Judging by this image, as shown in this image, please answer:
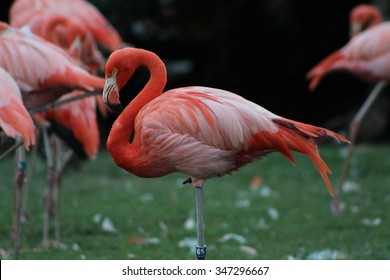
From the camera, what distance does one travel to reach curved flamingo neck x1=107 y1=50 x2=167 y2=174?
3.16 meters

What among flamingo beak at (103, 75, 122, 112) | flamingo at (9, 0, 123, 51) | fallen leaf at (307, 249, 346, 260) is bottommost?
fallen leaf at (307, 249, 346, 260)

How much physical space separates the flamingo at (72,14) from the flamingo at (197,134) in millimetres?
2518

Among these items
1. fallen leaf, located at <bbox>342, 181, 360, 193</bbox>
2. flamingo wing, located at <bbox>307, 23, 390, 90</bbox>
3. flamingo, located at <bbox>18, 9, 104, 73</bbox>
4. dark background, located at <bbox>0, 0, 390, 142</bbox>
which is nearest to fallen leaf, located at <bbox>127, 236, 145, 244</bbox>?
flamingo, located at <bbox>18, 9, 104, 73</bbox>

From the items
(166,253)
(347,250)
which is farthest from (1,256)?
(347,250)

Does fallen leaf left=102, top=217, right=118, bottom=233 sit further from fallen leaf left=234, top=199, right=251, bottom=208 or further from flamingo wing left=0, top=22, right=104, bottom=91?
flamingo wing left=0, top=22, right=104, bottom=91

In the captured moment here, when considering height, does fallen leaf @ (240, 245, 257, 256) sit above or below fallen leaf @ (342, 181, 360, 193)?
above

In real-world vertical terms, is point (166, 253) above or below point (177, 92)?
below

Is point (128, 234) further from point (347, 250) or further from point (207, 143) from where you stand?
point (207, 143)

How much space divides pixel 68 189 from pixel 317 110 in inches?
165

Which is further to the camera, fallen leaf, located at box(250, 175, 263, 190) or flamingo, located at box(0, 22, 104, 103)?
fallen leaf, located at box(250, 175, 263, 190)

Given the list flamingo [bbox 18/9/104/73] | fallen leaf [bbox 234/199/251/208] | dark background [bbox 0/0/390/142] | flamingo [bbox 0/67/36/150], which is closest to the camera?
flamingo [bbox 0/67/36/150]

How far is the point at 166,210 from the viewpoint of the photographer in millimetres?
5684

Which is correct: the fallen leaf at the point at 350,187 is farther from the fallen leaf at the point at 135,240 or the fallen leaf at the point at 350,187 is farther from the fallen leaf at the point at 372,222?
the fallen leaf at the point at 135,240

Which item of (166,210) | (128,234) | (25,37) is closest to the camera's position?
(25,37)
